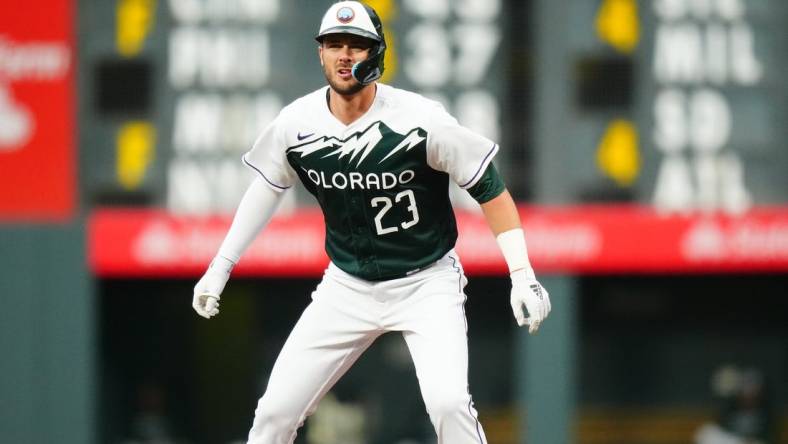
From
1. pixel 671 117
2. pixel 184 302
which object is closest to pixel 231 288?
pixel 184 302

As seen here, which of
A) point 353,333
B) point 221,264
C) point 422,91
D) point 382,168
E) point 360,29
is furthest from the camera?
point 422,91

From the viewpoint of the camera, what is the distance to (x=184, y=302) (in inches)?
491

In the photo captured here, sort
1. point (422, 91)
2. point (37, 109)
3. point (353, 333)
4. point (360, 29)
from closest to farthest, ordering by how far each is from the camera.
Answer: point (360, 29) → point (353, 333) → point (422, 91) → point (37, 109)

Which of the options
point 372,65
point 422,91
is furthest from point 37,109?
point 372,65

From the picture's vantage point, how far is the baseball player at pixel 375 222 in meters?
5.20

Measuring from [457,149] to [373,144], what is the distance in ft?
0.89

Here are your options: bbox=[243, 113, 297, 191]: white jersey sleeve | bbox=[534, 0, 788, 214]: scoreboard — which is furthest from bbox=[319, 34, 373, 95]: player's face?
bbox=[534, 0, 788, 214]: scoreboard

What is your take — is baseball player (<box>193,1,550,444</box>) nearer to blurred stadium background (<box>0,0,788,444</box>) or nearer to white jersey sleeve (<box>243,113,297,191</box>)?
white jersey sleeve (<box>243,113,297,191</box>)

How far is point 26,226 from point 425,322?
5824mm

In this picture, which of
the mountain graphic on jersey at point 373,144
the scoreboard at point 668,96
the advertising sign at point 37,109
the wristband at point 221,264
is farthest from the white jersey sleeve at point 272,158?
the advertising sign at point 37,109

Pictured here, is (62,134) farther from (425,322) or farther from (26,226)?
(425,322)

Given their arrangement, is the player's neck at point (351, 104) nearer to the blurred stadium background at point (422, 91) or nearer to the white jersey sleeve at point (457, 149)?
the white jersey sleeve at point (457, 149)

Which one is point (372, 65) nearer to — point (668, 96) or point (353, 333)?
point (353, 333)

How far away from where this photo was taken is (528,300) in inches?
203
